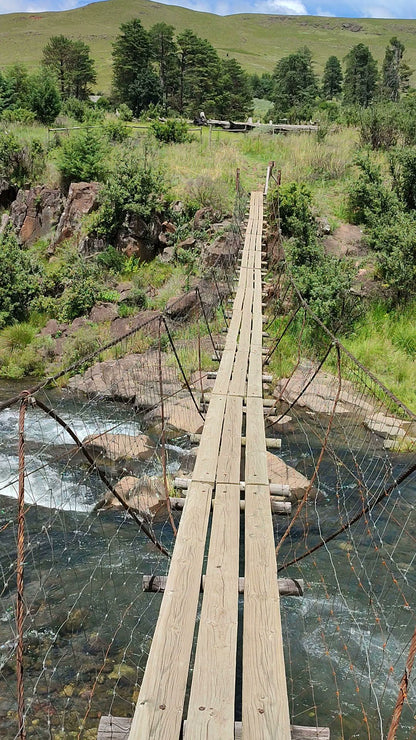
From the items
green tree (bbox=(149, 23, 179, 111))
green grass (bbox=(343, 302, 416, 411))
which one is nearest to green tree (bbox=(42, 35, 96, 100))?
green tree (bbox=(149, 23, 179, 111))

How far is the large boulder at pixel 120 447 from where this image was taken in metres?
5.91

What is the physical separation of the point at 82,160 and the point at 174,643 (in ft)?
40.4

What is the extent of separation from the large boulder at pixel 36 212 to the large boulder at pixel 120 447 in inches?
299

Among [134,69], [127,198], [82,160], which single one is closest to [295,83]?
[134,69]

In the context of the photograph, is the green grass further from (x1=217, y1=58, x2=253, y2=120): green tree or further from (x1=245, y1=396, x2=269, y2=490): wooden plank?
(x1=217, y1=58, x2=253, y2=120): green tree

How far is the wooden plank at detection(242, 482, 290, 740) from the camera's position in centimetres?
168

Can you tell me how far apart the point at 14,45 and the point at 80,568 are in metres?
86.9

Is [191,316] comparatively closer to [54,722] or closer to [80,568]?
[80,568]

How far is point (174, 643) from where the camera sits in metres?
1.96

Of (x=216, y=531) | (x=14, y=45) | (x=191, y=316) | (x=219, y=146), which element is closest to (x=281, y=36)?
(x=14, y=45)

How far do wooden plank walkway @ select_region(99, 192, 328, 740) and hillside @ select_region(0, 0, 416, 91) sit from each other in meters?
68.7

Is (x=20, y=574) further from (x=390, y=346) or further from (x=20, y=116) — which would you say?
(x=20, y=116)

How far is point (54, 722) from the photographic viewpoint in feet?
9.82

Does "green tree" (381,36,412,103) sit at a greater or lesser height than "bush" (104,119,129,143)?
greater
